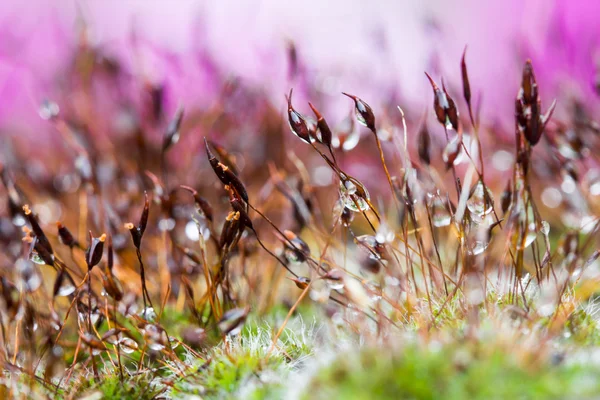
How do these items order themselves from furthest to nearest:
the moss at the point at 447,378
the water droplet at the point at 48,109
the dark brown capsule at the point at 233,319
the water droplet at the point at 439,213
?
the water droplet at the point at 48,109 < the water droplet at the point at 439,213 < the dark brown capsule at the point at 233,319 < the moss at the point at 447,378

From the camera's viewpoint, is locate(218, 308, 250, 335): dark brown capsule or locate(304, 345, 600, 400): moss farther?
locate(218, 308, 250, 335): dark brown capsule

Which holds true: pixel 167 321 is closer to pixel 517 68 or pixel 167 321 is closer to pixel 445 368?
pixel 445 368

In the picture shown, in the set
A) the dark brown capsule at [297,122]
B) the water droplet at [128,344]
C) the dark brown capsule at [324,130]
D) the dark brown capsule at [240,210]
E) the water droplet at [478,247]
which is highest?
the dark brown capsule at [324,130]

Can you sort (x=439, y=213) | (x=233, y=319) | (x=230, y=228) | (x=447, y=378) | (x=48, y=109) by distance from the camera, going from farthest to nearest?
1. (x=48, y=109)
2. (x=439, y=213)
3. (x=230, y=228)
4. (x=233, y=319)
5. (x=447, y=378)

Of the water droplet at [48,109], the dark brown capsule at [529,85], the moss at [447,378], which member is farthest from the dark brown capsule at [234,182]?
the water droplet at [48,109]

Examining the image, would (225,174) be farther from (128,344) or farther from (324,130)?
(128,344)

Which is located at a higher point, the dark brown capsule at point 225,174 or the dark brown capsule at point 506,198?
the dark brown capsule at point 506,198

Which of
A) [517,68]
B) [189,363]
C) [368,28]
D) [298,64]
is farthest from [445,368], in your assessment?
[517,68]

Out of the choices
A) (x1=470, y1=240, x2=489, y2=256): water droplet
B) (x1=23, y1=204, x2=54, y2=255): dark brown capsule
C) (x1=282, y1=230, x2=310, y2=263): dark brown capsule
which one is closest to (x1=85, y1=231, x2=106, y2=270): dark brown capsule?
(x1=23, y1=204, x2=54, y2=255): dark brown capsule

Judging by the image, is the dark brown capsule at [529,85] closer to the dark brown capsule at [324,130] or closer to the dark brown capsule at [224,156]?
the dark brown capsule at [324,130]

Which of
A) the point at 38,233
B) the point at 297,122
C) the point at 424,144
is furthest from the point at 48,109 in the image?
the point at 424,144

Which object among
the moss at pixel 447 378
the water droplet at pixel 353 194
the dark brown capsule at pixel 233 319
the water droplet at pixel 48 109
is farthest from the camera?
the water droplet at pixel 48 109

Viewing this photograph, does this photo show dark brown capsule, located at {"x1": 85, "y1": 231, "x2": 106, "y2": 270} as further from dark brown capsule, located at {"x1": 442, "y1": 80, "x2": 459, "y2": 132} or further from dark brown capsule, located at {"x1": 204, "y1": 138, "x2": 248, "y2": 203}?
dark brown capsule, located at {"x1": 442, "y1": 80, "x2": 459, "y2": 132}
